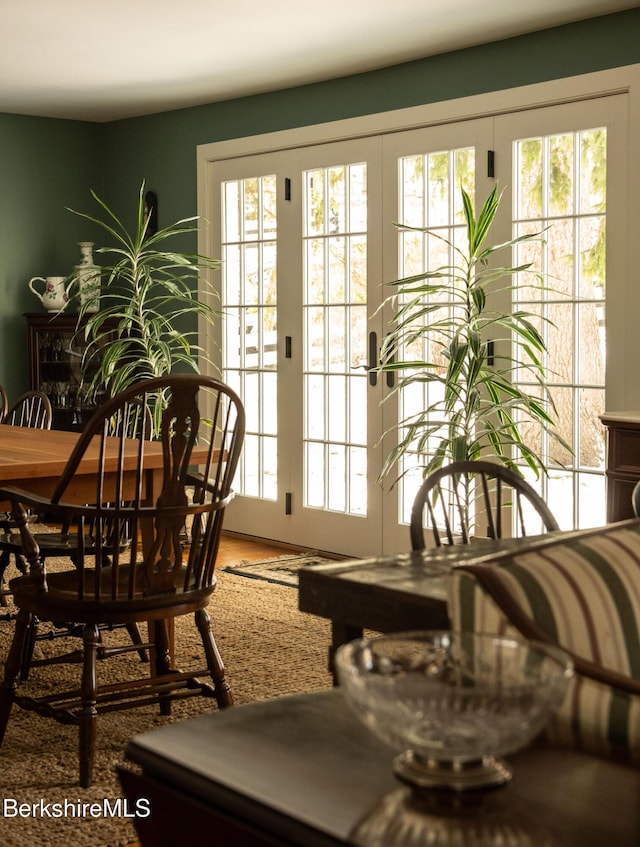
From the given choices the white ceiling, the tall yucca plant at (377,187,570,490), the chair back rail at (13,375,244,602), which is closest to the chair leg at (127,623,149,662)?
the chair back rail at (13,375,244,602)

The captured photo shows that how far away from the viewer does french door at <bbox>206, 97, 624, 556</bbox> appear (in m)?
4.69

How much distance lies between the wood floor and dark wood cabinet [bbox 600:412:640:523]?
2235 mm

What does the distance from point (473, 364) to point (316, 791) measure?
342cm

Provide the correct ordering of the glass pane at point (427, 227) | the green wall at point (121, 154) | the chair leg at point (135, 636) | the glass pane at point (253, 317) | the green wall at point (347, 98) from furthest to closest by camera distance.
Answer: the glass pane at point (253, 317)
the green wall at point (121, 154)
the glass pane at point (427, 227)
the green wall at point (347, 98)
the chair leg at point (135, 636)

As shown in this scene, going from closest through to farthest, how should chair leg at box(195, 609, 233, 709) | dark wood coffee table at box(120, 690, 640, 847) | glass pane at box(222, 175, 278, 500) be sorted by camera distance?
dark wood coffee table at box(120, 690, 640, 847) < chair leg at box(195, 609, 233, 709) < glass pane at box(222, 175, 278, 500)

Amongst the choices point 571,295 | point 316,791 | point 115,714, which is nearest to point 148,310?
point 571,295

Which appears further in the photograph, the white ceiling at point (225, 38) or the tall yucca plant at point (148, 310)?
the tall yucca plant at point (148, 310)

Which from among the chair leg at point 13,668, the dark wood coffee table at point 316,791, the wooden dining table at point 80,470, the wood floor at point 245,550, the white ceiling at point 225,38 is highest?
the white ceiling at point 225,38

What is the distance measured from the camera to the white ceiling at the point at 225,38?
14.9 ft

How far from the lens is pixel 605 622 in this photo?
1558 mm

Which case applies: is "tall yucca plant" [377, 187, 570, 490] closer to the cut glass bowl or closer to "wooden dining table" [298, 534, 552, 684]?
"wooden dining table" [298, 534, 552, 684]

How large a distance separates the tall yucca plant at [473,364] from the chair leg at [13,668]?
1.90 meters

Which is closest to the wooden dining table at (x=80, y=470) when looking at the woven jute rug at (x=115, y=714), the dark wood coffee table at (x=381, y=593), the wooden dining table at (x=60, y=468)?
the wooden dining table at (x=60, y=468)

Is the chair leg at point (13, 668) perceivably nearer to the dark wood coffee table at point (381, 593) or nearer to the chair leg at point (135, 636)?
the chair leg at point (135, 636)
